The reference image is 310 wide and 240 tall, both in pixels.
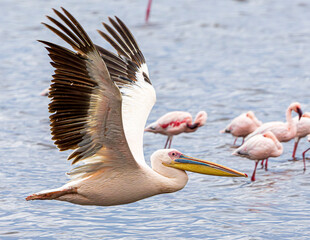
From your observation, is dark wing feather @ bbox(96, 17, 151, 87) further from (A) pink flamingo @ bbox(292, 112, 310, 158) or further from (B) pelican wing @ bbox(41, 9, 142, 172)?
(A) pink flamingo @ bbox(292, 112, 310, 158)

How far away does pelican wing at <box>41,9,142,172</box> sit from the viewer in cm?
645

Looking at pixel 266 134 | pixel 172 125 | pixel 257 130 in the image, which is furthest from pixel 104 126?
pixel 172 125

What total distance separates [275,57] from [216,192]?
11257 mm

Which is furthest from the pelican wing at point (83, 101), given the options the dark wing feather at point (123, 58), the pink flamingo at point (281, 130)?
the pink flamingo at point (281, 130)

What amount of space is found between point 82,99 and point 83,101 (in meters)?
0.02

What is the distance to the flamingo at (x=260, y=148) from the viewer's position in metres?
11.0

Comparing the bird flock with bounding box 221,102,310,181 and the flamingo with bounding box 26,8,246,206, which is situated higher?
the flamingo with bounding box 26,8,246,206

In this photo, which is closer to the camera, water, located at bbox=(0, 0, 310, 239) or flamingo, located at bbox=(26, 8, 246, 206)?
flamingo, located at bbox=(26, 8, 246, 206)

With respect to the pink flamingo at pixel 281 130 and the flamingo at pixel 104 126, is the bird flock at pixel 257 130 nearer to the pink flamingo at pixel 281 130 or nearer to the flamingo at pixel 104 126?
the pink flamingo at pixel 281 130

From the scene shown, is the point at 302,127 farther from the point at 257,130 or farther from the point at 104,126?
the point at 104,126

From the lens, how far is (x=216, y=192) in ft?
34.6

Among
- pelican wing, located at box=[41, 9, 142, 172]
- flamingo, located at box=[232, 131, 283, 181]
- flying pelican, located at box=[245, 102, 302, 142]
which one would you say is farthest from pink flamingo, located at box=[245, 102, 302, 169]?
pelican wing, located at box=[41, 9, 142, 172]

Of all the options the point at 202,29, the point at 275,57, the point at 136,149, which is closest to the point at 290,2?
the point at 202,29

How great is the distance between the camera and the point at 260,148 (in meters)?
11.0
